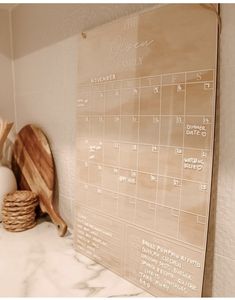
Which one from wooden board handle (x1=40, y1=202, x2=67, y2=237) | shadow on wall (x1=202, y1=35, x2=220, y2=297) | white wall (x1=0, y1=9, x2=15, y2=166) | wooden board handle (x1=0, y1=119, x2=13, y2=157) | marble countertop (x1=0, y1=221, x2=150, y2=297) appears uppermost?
white wall (x1=0, y1=9, x2=15, y2=166)

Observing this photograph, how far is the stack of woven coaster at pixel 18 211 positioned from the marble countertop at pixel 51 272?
40mm

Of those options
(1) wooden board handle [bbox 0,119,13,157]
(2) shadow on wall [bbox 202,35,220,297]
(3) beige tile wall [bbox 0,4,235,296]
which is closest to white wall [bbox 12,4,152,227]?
(3) beige tile wall [bbox 0,4,235,296]

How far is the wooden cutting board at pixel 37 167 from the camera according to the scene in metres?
0.89

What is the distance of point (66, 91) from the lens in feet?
2.74

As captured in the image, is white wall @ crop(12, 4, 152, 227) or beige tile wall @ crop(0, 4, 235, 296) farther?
white wall @ crop(12, 4, 152, 227)

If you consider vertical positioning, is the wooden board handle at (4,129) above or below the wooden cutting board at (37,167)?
above

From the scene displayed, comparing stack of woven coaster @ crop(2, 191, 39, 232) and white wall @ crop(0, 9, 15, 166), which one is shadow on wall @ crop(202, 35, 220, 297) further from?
A: white wall @ crop(0, 9, 15, 166)

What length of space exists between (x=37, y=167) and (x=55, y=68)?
330mm

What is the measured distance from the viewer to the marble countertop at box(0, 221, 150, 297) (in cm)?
60

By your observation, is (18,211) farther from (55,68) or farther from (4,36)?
(4,36)

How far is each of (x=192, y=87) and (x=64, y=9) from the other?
1.70 ft

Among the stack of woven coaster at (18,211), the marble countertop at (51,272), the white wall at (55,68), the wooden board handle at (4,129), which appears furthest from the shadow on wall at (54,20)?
the marble countertop at (51,272)

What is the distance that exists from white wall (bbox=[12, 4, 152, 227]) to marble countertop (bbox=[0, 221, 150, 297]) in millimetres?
126

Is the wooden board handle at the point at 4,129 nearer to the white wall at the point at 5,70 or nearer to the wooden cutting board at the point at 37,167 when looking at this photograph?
the wooden cutting board at the point at 37,167
